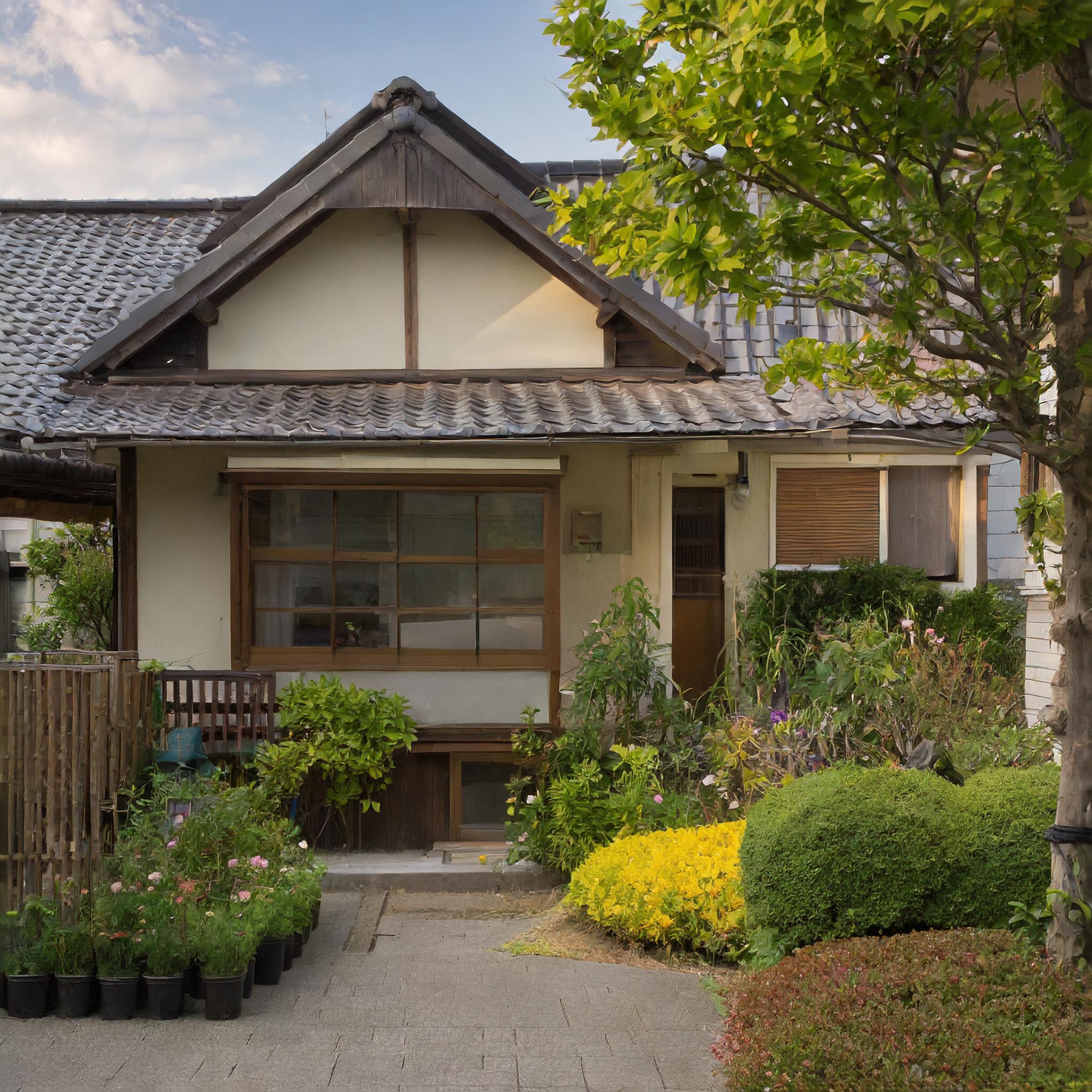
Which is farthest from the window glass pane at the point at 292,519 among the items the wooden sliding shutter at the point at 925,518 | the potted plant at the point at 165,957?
the wooden sliding shutter at the point at 925,518

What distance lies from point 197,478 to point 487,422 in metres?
2.65

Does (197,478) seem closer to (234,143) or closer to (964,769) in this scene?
(234,143)

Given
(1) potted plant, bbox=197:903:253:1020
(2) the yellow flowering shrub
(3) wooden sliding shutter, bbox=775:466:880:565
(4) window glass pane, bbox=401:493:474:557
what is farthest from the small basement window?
(1) potted plant, bbox=197:903:253:1020

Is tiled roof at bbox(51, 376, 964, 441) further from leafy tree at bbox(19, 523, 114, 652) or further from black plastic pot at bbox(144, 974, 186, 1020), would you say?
leafy tree at bbox(19, 523, 114, 652)

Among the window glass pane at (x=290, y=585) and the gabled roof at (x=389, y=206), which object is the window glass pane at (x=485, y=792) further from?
the gabled roof at (x=389, y=206)

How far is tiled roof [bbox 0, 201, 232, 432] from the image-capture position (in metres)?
9.83

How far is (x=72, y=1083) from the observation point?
4523mm

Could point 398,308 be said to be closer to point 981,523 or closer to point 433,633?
point 433,633

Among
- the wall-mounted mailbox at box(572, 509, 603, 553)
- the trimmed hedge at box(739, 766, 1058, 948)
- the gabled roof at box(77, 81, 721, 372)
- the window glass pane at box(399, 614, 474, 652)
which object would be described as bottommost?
the trimmed hedge at box(739, 766, 1058, 948)

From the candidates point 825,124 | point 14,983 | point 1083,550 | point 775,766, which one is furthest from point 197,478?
point 1083,550

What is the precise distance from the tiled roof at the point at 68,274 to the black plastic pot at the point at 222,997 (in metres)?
5.25

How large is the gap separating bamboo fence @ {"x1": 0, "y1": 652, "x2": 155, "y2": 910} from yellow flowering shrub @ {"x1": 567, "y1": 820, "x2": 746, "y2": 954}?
2.84 m

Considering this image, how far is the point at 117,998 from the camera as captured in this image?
5152 millimetres

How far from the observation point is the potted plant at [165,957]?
5172 millimetres
